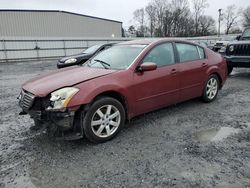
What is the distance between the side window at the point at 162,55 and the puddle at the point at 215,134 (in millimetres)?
1471

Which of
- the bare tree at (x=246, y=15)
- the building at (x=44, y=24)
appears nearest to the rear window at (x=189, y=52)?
the building at (x=44, y=24)

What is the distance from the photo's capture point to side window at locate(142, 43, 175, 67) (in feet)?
14.0

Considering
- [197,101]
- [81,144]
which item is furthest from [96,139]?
[197,101]

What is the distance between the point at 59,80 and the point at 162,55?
2.05 meters

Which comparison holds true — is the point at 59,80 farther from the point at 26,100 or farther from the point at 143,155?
the point at 143,155

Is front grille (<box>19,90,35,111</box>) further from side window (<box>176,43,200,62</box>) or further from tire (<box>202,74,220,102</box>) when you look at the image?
tire (<box>202,74,220,102</box>)

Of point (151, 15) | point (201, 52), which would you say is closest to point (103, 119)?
point (201, 52)

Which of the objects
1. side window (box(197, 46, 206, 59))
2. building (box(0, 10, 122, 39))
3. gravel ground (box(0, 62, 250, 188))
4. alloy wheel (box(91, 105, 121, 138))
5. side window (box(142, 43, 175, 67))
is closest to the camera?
gravel ground (box(0, 62, 250, 188))

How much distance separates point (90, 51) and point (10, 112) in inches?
246

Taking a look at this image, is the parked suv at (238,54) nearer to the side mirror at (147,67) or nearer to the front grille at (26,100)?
the side mirror at (147,67)

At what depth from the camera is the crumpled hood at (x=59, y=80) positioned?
3332 mm

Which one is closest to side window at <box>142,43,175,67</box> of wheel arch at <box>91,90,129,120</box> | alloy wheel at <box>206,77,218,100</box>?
wheel arch at <box>91,90,129,120</box>

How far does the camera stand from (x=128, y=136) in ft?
12.5

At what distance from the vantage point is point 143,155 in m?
3.19
